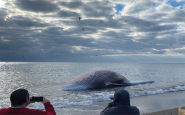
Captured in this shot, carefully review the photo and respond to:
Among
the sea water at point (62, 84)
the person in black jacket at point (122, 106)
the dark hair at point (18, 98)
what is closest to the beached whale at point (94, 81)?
the sea water at point (62, 84)

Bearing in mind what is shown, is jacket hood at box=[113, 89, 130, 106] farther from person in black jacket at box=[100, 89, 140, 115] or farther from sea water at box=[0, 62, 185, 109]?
sea water at box=[0, 62, 185, 109]

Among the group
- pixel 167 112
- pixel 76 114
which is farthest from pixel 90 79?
pixel 167 112

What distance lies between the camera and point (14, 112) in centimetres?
280

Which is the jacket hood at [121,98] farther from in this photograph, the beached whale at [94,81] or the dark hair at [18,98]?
the beached whale at [94,81]

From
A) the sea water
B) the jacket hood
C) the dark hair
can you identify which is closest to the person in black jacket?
the jacket hood

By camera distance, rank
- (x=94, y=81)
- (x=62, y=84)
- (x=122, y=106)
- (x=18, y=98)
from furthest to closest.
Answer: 1. (x=62, y=84)
2. (x=94, y=81)
3. (x=122, y=106)
4. (x=18, y=98)

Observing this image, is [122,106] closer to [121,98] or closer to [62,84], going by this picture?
[121,98]

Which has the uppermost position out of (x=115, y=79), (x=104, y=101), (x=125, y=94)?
(x=125, y=94)

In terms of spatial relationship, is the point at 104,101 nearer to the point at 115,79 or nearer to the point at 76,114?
the point at 76,114

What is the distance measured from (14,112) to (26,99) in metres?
0.29

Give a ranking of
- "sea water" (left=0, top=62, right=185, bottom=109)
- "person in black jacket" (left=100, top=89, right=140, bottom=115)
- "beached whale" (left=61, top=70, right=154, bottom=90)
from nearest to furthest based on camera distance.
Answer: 1. "person in black jacket" (left=100, top=89, right=140, bottom=115)
2. "sea water" (left=0, top=62, right=185, bottom=109)
3. "beached whale" (left=61, top=70, right=154, bottom=90)

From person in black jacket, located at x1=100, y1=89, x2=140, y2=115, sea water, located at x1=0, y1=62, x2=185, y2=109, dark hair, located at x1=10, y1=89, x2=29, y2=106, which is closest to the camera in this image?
dark hair, located at x1=10, y1=89, x2=29, y2=106

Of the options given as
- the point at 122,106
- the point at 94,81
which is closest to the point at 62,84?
the point at 94,81

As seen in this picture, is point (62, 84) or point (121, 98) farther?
point (62, 84)
